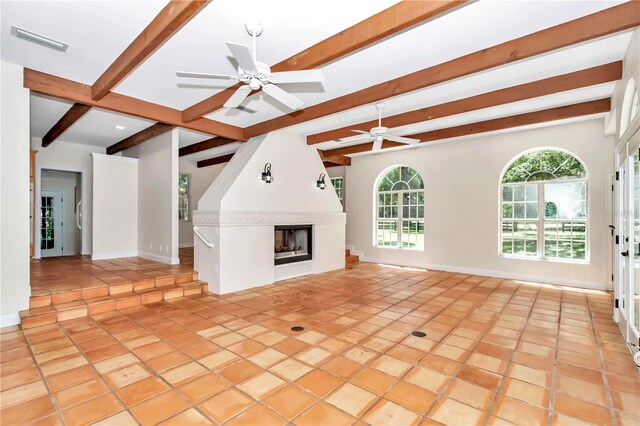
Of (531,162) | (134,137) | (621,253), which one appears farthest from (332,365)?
(134,137)

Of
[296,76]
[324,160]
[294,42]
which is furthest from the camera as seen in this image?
[324,160]

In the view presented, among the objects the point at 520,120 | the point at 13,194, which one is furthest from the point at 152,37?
the point at 520,120

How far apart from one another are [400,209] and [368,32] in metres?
5.77

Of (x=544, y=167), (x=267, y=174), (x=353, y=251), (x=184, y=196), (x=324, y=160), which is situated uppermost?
(x=324, y=160)

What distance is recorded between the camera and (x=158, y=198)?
6.30 m

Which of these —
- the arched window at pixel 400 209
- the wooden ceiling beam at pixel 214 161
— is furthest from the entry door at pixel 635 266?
the wooden ceiling beam at pixel 214 161

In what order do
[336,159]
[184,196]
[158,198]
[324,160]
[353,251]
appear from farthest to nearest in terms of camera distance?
1. [184,196]
2. [353,251]
3. [336,159]
4. [324,160]
5. [158,198]

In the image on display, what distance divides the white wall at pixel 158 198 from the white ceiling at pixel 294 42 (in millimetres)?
1647

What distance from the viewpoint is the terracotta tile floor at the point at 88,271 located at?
437 centimetres

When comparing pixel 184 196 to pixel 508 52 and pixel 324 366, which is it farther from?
pixel 508 52

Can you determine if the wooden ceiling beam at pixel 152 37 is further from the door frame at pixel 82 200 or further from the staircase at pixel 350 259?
the staircase at pixel 350 259

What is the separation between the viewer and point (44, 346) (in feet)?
9.92

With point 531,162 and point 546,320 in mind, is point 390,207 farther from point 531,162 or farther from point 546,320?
point 546,320

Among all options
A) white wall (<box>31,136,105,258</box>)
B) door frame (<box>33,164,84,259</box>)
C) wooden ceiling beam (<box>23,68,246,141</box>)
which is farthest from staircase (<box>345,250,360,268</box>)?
door frame (<box>33,164,84,259</box>)
